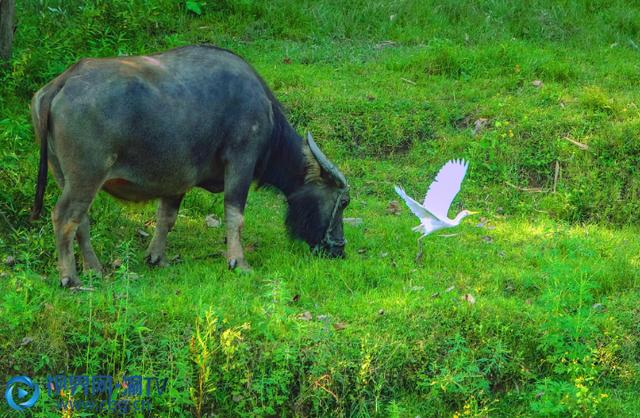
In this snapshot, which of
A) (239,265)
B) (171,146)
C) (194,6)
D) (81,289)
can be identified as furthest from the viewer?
(194,6)

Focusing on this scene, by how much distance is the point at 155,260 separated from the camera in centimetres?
687

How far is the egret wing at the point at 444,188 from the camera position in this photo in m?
6.36

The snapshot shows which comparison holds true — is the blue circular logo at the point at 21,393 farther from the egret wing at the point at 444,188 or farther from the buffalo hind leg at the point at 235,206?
the egret wing at the point at 444,188

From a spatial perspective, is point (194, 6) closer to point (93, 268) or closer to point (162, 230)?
point (162, 230)

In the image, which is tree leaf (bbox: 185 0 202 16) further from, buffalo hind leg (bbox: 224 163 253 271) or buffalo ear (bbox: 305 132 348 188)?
buffalo hind leg (bbox: 224 163 253 271)

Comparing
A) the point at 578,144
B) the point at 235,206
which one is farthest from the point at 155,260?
the point at 578,144

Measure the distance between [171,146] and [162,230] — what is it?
84 cm

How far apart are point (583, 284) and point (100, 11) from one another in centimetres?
574

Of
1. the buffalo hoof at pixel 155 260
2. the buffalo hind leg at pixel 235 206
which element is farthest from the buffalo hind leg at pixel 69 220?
the buffalo hind leg at pixel 235 206

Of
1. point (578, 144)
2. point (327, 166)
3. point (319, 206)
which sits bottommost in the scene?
point (319, 206)

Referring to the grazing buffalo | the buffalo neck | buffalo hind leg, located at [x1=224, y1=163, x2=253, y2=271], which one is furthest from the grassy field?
the buffalo neck

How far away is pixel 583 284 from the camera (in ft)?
19.5

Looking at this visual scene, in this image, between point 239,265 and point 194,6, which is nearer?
point 239,265

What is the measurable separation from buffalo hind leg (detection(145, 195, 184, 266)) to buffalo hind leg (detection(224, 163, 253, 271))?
1.46 ft
